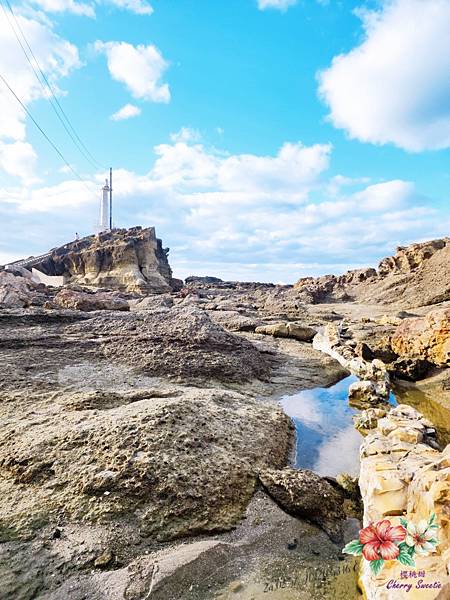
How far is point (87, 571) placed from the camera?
2.81 m

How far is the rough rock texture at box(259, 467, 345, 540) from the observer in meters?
3.77

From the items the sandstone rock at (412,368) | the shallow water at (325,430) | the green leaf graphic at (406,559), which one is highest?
the green leaf graphic at (406,559)

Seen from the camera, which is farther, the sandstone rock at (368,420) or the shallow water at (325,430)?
the sandstone rock at (368,420)

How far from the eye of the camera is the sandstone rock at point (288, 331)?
51.1 ft

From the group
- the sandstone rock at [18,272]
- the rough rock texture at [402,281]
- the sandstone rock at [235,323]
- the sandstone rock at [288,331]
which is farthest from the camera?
the sandstone rock at [18,272]

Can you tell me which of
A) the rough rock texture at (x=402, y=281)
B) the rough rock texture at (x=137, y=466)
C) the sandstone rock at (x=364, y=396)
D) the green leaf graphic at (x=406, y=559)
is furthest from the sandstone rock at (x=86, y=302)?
the rough rock texture at (x=402, y=281)

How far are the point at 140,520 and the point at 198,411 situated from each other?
1.94m

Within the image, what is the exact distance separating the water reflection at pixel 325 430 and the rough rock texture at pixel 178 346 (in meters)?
1.65

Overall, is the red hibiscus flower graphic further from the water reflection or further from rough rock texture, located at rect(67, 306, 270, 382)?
rough rock texture, located at rect(67, 306, 270, 382)

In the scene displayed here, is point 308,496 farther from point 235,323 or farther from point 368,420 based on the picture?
point 235,323

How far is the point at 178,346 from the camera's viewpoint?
31.3 ft

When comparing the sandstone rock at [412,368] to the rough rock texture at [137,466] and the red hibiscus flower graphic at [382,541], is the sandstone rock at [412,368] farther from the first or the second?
the red hibiscus flower graphic at [382,541]

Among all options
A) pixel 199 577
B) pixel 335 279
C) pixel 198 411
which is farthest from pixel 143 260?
pixel 199 577

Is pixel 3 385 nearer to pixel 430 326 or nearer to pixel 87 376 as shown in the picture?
pixel 87 376
